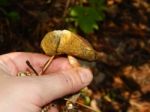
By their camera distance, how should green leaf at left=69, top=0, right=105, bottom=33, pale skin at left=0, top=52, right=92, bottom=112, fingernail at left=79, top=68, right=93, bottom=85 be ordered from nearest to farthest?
pale skin at left=0, top=52, right=92, bottom=112
fingernail at left=79, top=68, right=93, bottom=85
green leaf at left=69, top=0, right=105, bottom=33

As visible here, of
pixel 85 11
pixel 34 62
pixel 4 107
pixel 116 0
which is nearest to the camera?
pixel 4 107

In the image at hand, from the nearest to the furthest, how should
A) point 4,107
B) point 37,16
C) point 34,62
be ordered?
point 4,107 → point 34,62 → point 37,16

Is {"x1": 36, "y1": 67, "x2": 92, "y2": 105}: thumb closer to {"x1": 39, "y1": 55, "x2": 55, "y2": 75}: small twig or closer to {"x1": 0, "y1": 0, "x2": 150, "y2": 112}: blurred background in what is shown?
{"x1": 39, "y1": 55, "x2": 55, "y2": 75}: small twig

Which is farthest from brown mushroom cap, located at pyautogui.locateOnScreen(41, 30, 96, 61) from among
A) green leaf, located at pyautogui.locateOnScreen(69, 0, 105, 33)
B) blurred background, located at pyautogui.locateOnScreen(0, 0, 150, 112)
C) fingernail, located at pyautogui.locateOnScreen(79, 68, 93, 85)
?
green leaf, located at pyautogui.locateOnScreen(69, 0, 105, 33)

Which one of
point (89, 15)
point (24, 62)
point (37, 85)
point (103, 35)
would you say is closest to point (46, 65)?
point (24, 62)

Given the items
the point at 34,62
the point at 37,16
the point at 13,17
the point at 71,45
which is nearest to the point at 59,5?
the point at 37,16

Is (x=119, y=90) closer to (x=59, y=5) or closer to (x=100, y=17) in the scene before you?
(x=100, y=17)

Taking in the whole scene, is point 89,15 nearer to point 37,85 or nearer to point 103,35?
point 103,35
